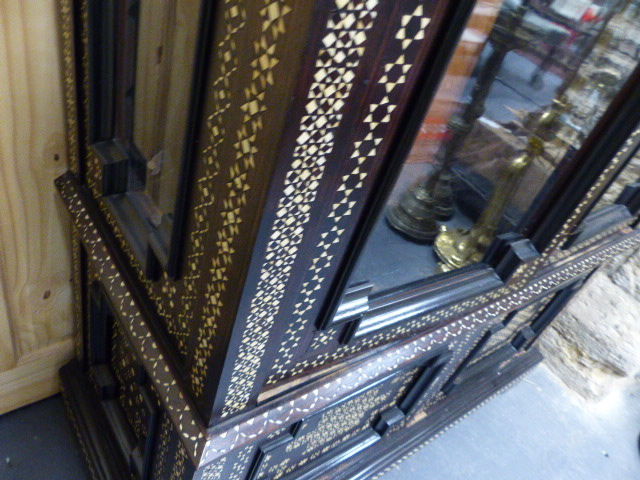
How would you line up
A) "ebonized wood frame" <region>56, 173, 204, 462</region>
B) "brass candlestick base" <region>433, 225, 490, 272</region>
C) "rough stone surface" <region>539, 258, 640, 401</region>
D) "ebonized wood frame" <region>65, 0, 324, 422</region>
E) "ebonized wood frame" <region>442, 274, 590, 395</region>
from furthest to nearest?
"rough stone surface" <region>539, 258, 640, 401</region>
"ebonized wood frame" <region>442, 274, 590, 395</region>
"brass candlestick base" <region>433, 225, 490, 272</region>
"ebonized wood frame" <region>56, 173, 204, 462</region>
"ebonized wood frame" <region>65, 0, 324, 422</region>

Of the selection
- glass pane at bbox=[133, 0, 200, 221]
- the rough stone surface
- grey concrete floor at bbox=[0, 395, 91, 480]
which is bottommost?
grey concrete floor at bbox=[0, 395, 91, 480]

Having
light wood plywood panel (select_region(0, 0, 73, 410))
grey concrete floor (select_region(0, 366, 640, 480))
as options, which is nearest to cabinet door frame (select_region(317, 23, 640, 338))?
light wood plywood panel (select_region(0, 0, 73, 410))

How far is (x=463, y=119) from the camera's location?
0.79 metres

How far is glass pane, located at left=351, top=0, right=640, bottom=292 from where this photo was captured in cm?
73

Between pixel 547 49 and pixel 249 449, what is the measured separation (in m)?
0.82

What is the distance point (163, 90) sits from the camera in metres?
0.65

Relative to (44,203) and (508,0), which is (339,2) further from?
(44,203)

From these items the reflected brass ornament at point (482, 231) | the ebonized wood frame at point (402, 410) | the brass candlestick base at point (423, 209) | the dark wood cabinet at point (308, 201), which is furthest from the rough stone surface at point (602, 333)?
the brass candlestick base at point (423, 209)

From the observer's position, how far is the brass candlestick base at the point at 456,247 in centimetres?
93

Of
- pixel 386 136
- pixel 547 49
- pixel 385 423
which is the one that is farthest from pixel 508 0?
pixel 385 423

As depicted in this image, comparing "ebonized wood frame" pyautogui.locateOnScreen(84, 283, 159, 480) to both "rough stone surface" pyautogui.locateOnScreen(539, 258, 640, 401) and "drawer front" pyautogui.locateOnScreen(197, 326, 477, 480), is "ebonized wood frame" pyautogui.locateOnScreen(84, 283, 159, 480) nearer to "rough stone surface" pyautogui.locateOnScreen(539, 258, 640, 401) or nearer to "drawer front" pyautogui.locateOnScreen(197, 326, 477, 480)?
"drawer front" pyautogui.locateOnScreen(197, 326, 477, 480)

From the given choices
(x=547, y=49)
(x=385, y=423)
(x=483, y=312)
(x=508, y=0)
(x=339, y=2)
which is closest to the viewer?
(x=339, y=2)

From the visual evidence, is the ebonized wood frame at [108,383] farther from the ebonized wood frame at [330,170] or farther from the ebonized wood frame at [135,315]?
the ebonized wood frame at [330,170]

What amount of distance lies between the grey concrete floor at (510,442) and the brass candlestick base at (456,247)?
785 millimetres
